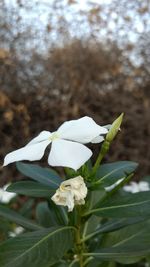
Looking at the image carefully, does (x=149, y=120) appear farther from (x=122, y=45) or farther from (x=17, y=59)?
(x=17, y=59)

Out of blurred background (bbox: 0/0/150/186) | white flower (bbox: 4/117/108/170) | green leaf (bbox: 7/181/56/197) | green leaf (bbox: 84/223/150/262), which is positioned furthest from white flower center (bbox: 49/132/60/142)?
blurred background (bbox: 0/0/150/186)

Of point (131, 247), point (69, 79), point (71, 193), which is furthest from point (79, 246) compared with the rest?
point (69, 79)

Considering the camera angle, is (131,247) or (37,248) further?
(131,247)

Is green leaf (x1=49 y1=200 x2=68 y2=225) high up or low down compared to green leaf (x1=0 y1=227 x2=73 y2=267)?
down

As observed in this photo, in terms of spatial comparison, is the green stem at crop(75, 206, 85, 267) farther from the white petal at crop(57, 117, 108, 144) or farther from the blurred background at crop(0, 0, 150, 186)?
the blurred background at crop(0, 0, 150, 186)

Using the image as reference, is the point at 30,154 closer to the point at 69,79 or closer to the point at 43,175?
the point at 43,175

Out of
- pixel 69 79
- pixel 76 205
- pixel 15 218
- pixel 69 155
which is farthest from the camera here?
pixel 69 79

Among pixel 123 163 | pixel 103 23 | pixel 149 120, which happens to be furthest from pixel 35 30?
pixel 123 163
